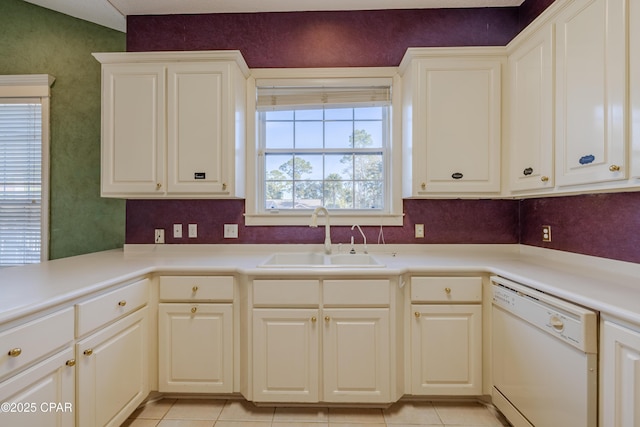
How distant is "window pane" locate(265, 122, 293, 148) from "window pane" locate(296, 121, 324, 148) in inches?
2.7

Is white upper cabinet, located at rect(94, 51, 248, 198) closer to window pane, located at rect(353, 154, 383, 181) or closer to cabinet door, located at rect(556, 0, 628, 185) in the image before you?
window pane, located at rect(353, 154, 383, 181)

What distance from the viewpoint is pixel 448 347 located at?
1.85 meters

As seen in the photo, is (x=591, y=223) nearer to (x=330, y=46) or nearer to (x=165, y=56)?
(x=330, y=46)

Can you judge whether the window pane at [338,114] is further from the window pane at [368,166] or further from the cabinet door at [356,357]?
the cabinet door at [356,357]

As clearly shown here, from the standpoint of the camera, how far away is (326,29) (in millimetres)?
2500

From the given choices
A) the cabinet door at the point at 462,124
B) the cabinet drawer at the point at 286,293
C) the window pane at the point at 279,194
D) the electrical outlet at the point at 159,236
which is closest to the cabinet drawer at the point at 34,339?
the cabinet drawer at the point at 286,293

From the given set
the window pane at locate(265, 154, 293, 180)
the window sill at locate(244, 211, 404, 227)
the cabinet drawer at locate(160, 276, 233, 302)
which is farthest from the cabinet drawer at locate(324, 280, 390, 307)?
the window pane at locate(265, 154, 293, 180)

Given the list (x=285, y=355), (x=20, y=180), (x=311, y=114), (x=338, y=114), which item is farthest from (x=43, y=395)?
(x=20, y=180)

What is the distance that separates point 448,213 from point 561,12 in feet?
4.56

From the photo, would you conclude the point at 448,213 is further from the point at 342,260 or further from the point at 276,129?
the point at 276,129

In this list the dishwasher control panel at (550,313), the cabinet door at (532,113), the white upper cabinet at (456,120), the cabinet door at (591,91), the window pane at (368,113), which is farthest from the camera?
the window pane at (368,113)

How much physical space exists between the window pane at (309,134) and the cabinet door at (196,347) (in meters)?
1.45

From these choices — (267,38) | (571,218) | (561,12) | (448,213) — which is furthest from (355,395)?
(267,38)

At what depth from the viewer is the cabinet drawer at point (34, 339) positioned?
3.40 feet
